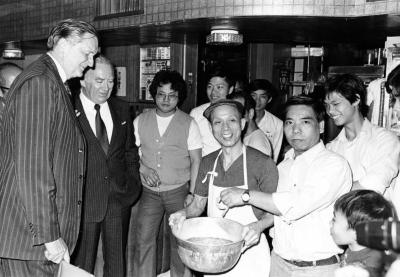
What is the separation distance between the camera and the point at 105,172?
2.86m

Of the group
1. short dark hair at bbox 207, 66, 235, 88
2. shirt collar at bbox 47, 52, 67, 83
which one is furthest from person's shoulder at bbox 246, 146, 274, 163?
short dark hair at bbox 207, 66, 235, 88

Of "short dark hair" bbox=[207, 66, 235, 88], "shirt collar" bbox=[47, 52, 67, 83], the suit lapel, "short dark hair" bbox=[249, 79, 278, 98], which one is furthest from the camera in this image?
"short dark hair" bbox=[249, 79, 278, 98]

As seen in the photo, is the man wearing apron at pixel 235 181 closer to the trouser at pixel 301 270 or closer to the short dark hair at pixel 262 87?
the trouser at pixel 301 270

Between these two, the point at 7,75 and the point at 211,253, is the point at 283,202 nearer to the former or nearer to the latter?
the point at 211,253

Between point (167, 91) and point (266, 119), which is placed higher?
point (167, 91)

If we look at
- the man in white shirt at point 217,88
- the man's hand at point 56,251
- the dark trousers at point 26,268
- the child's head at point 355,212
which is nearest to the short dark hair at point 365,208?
the child's head at point 355,212

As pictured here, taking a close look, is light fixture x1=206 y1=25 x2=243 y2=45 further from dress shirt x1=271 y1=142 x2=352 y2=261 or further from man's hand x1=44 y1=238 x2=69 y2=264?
man's hand x1=44 y1=238 x2=69 y2=264

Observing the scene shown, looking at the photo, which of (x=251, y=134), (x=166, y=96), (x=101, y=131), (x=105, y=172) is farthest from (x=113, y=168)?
(x=251, y=134)

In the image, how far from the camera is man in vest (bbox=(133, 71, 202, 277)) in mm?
3543

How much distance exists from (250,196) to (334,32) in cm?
224

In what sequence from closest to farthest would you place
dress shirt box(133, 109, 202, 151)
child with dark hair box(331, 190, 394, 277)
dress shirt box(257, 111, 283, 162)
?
child with dark hair box(331, 190, 394, 277), dress shirt box(133, 109, 202, 151), dress shirt box(257, 111, 283, 162)

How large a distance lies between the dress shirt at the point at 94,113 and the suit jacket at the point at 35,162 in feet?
2.51

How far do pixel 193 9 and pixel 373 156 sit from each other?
1632 millimetres

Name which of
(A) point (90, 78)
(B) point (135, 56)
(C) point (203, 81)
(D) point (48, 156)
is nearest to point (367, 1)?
(A) point (90, 78)
